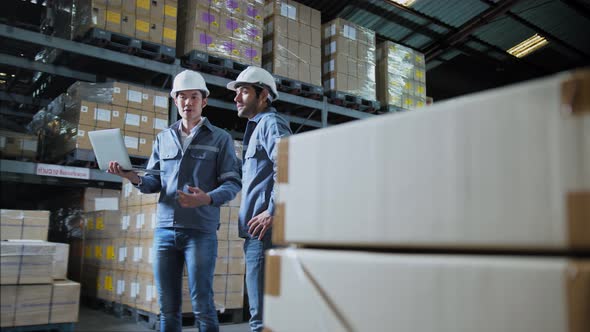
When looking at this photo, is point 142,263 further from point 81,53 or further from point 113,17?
point 113,17

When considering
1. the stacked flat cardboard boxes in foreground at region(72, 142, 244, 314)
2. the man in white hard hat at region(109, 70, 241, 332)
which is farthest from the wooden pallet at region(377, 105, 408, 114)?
the man in white hard hat at region(109, 70, 241, 332)

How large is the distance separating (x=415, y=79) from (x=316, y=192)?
8.22 m

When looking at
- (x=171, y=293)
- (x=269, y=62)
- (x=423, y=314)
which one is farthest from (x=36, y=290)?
(x=269, y=62)

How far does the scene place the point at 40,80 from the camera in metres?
7.11

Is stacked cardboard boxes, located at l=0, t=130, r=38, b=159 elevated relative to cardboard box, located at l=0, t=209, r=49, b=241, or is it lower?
elevated

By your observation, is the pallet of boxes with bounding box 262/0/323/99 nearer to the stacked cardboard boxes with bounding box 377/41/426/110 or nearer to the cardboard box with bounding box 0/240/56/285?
the stacked cardboard boxes with bounding box 377/41/426/110

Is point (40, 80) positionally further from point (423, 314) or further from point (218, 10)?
point (423, 314)

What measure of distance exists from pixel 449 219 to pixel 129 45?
5464mm

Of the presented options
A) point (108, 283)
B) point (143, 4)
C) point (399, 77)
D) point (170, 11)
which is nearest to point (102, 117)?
point (143, 4)

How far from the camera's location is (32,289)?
398cm

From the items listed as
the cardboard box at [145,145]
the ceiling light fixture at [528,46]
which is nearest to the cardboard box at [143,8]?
the cardboard box at [145,145]

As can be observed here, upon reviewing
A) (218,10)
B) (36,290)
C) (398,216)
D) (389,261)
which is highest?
(218,10)

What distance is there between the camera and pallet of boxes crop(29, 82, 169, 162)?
5.46m

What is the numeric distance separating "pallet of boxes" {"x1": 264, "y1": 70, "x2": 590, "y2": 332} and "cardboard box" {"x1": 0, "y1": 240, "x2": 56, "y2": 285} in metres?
3.24
